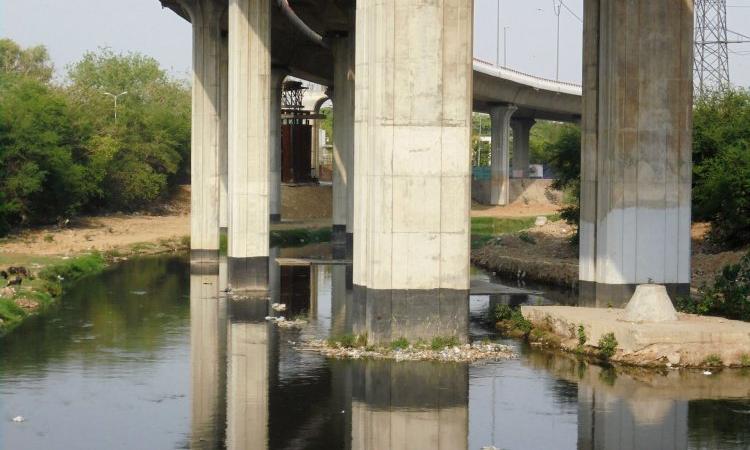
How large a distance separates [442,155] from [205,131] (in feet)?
92.8

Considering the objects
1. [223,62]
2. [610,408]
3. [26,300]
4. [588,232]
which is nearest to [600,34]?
[588,232]

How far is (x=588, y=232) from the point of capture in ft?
120

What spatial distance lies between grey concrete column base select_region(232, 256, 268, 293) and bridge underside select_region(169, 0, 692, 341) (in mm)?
45

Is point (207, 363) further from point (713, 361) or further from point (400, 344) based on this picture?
point (713, 361)

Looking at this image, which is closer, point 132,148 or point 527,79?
point 132,148

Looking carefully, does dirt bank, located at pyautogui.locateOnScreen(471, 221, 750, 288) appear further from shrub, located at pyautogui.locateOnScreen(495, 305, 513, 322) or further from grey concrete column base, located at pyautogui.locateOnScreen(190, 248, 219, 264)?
grey concrete column base, located at pyautogui.locateOnScreen(190, 248, 219, 264)

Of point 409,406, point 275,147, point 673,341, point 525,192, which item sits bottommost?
point 409,406

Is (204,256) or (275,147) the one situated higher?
(275,147)

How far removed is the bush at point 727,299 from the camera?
109ft

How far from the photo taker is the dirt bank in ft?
152

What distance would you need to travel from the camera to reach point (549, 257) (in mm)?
55094

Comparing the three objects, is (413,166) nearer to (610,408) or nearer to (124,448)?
(610,408)

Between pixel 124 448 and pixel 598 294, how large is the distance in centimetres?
1779

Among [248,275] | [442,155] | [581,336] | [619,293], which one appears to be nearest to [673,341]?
[581,336]
